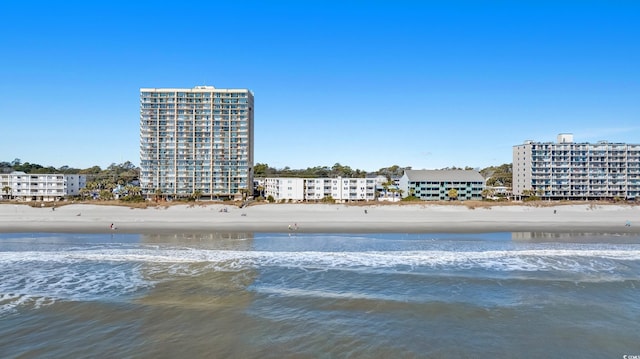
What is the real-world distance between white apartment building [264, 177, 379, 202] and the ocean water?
5700cm

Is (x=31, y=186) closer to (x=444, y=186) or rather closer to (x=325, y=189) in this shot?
(x=325, y=189)

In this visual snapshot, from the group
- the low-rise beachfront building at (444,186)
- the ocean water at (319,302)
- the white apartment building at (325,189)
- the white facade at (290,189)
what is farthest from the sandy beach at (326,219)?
the white facade at (290,189)

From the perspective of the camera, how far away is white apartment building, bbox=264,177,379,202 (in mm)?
83125

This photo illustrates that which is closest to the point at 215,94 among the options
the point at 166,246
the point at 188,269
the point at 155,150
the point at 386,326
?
the point at 155,150

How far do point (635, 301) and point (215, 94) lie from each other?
85.6m

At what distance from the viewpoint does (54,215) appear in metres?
47.0

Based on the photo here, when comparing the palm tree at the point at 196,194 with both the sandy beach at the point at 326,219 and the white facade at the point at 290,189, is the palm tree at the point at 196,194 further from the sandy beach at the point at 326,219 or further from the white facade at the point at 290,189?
the sandy beach at the point at 326,219

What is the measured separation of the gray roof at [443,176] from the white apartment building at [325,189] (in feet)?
32.6

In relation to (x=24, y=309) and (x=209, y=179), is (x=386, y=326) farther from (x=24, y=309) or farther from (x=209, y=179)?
(x=209, y=179)

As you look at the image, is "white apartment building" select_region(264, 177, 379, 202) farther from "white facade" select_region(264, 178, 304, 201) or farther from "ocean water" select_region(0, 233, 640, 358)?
"ocean water" select_region(0, 233, 640, 358)

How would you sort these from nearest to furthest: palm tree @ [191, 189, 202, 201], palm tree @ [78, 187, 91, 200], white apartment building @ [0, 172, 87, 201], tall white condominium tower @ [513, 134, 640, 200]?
1. palm tree @ [191, 189, 202, 201]
2. white apartment building @ [0, 172, 87, 201]
3. palm tree @ [78, 187, 91, 200]
4. tall white condominium tower @ [513, 134, 640, 200]

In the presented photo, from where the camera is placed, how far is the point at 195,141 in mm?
88750

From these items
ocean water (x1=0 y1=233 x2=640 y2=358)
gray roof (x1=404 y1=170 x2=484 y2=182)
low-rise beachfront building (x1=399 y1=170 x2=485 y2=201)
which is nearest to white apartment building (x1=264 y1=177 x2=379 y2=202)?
low-rise beachfront building (x1=399 y1=170 x2=485 y2=201)

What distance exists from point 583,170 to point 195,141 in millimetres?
92759
